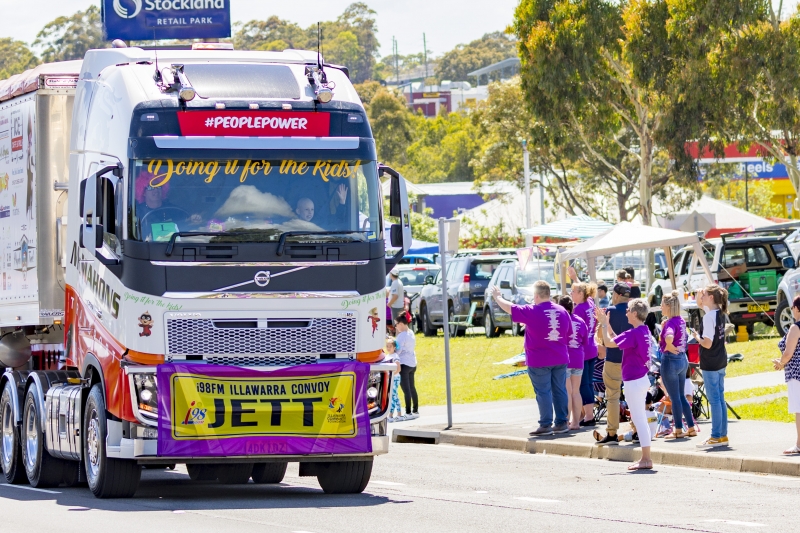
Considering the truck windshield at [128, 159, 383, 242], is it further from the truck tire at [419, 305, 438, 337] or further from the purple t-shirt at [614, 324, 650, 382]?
the truck tire at [419, 305, 438, 337]

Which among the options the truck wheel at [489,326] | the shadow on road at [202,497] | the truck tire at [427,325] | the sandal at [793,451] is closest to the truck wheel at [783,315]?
the truck wheel at [489,326]

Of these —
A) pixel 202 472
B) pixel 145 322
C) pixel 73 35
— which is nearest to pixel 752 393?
pixel 202 472

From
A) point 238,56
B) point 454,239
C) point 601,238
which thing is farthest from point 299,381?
point 601,238

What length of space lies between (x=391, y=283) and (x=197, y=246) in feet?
55.9

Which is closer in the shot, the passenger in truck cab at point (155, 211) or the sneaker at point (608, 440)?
the passenger in truck cab at point (155, 211)

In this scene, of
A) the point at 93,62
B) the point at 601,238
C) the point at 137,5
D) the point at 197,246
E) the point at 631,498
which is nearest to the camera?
the point at 197,246

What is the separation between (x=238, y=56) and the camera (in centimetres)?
1329

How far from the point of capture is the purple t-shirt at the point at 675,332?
52.4 ft

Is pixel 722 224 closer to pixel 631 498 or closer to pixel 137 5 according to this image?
pixel 137 5

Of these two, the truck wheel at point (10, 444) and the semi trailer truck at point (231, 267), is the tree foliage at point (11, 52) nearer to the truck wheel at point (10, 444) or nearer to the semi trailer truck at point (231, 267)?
the truck wheel at point (10, 444)

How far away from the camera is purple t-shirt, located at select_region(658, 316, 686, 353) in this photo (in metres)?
16.0

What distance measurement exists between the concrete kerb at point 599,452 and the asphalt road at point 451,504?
0.27 metres

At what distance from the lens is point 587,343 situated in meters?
18.6

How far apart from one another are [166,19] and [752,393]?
400 inches
